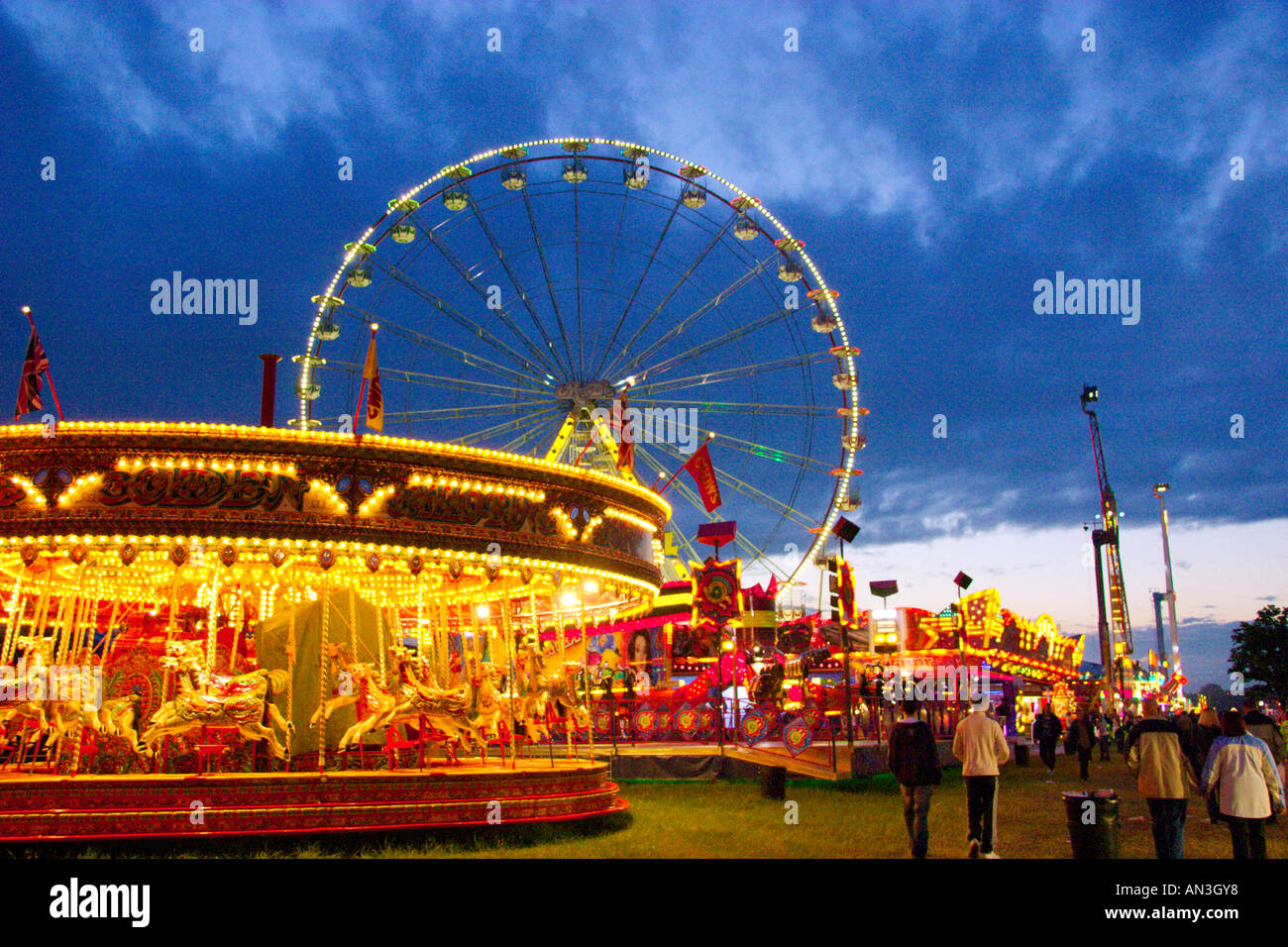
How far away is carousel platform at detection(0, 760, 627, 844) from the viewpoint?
9.74m

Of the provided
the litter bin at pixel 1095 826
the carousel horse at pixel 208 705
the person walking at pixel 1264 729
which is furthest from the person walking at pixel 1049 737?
the carousel horse at pixel 208 705

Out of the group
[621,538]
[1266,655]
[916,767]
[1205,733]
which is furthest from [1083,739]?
[1266,655]

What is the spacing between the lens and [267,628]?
1373cm

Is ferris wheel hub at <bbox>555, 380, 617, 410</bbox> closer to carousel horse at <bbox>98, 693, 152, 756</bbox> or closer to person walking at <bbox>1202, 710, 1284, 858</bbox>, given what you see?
carousel horse at <bbox>98, 693, 152, 756</bbox>

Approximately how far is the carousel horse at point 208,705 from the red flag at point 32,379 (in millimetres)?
3539

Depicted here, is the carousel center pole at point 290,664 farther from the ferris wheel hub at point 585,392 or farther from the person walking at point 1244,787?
the ferris wheel hub at point 585,392

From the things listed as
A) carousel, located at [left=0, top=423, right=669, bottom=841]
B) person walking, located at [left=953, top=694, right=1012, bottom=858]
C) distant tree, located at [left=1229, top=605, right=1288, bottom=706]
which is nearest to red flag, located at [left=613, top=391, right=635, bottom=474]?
carousel, located at [left=0, top=423, right=669, bottom=841]

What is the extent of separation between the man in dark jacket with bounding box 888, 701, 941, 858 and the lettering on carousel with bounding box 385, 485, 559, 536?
18.1 ft

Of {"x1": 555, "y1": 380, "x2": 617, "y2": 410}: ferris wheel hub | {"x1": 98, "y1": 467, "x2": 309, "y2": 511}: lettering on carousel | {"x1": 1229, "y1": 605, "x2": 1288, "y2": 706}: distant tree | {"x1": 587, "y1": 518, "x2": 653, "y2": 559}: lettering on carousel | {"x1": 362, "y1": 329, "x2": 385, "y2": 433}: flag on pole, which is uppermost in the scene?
{"x1": 555, "y1": 380, "x2": 617, "y2": 410}: ferris wheel hub

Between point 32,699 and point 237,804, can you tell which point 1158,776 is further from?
point 32,699

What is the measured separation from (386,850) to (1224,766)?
317 inches

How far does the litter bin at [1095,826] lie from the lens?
792 cm
